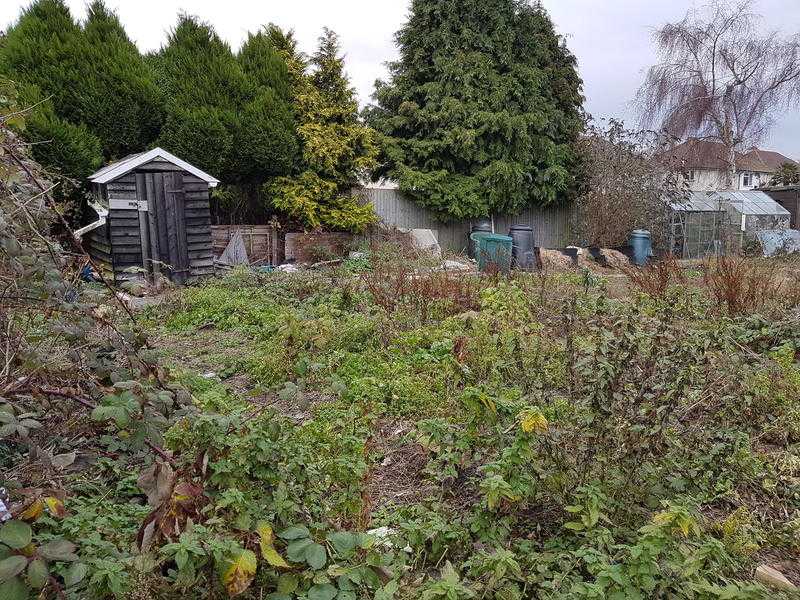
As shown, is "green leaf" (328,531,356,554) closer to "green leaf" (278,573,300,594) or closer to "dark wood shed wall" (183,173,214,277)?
"green leaf" (278,573,300,594)

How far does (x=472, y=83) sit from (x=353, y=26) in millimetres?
4076

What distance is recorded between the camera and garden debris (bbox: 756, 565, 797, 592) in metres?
2.01

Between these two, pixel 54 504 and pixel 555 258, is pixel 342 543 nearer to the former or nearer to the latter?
pixel 54 504

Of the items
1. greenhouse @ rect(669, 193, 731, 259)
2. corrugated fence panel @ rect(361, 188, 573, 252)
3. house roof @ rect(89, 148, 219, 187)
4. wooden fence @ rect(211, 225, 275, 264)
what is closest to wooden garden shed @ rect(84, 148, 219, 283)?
house roof @ rect(89, 148, 219, 187)

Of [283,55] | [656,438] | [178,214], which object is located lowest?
[656,438]

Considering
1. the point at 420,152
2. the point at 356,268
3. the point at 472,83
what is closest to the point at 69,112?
the point at 356,268

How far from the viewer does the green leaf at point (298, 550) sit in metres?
1.72

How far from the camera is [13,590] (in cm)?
135

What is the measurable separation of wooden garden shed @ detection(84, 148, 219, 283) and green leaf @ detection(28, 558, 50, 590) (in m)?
8.62

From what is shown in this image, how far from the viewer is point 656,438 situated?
102 inches

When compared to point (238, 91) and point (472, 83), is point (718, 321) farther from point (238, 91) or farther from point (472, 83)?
point (472, 83)

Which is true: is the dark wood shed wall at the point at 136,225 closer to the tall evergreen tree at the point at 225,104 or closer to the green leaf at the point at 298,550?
the tall evergreen tree at the point at 225,104

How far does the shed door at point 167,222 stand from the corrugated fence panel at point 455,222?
18.5ft

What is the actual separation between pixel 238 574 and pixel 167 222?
9.25 meters
